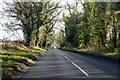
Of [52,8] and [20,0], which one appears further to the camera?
[52,8]

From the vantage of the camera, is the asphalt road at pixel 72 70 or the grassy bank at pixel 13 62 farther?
the grassy bank at pixel 13 62

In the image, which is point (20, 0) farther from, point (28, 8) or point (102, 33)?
point (102, 33)

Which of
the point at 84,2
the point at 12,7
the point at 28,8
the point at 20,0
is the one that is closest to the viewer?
the point at 12,7

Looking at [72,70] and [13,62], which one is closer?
[72,70]

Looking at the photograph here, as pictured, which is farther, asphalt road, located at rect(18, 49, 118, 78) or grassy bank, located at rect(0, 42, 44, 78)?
grassy bank, located at rect(0, 42, 44, 78)

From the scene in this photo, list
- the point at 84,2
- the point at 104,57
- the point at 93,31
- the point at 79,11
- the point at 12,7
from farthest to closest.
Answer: the point at 79,11 → the point at 84,2 → the point at 93,31 → the point at 12,7 → the point at 104,57

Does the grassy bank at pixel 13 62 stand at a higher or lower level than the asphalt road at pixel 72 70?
higher

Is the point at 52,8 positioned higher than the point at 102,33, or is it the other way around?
the point at 52,8

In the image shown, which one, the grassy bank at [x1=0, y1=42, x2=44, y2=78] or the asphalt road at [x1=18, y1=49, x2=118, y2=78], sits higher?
the grassy bank at [x1=0, y1=42, x2=44, y2=78]

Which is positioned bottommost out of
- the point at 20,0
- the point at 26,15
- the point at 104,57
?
the point at 104,57

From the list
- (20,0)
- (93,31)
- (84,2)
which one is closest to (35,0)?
(20,0)

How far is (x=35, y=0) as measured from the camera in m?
29.9

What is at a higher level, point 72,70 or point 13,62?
point 13,62

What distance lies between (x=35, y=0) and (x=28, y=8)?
2.89 metres
